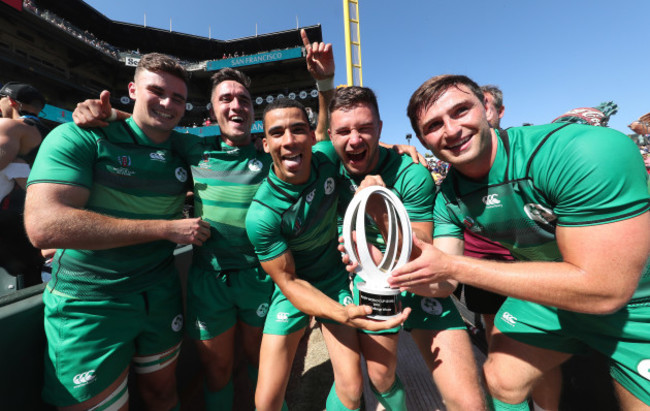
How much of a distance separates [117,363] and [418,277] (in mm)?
2133

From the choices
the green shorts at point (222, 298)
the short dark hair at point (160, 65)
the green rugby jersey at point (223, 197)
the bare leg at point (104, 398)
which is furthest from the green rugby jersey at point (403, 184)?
the bare leg at point (104, 398)

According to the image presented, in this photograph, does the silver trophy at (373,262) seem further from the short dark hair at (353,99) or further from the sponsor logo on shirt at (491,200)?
the short dark hair at (353,99)

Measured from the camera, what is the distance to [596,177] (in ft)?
4.60

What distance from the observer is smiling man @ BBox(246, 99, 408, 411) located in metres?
2.06

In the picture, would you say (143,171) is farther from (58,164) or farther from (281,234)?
(281,234)

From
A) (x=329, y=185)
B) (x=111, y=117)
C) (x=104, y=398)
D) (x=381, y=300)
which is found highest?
(x=111, y=117)

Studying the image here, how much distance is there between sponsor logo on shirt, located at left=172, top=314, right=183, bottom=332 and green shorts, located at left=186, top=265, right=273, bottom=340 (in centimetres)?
6

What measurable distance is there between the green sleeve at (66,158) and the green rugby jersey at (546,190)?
2574 millimetres

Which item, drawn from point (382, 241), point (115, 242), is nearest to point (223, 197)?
point (115, 242)

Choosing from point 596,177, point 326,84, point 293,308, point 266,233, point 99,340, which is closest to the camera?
point 596,177

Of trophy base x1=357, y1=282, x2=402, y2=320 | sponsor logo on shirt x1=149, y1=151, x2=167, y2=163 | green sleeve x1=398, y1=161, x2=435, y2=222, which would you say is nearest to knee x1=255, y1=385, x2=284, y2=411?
trophy base x1=357, y1=282, x2=402, y2=320

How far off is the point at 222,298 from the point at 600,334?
2.70 metres

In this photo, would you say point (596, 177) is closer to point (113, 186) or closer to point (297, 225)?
point (297, 225)

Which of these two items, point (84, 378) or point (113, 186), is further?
point (113, 186)
